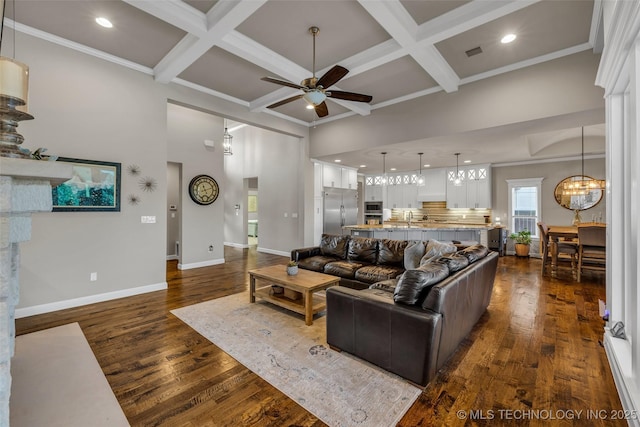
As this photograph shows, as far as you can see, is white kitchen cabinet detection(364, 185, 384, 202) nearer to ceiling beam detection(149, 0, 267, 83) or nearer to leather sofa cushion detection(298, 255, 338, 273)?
leather sofa cushion detection(298, 255, 338, 273)

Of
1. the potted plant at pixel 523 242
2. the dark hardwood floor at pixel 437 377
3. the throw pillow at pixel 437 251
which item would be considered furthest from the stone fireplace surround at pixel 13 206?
the potted plant at pixel 523 242

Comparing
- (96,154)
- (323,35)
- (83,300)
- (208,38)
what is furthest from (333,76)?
(83,300)

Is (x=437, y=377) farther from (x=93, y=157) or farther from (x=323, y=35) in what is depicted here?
(x=93, y=157)

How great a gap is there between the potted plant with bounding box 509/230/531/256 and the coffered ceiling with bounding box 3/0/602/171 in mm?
5024

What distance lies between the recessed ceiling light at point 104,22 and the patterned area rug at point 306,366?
340 cm

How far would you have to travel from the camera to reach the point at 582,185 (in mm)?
6590

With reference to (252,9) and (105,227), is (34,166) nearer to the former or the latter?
(252,9)

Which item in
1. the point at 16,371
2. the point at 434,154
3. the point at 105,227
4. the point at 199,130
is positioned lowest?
the point at 16,371

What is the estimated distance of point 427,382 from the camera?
1.99 meters

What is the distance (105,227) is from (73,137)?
3.96 ft

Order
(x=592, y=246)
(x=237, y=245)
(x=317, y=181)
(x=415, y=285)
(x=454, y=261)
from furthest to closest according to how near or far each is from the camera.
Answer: (x=237, y=245) < (x=317, y=181) < (x=592, y=246) < (x=454, y=261) < (x=415, y=285)

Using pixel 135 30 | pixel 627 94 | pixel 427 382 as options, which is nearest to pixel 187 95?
pixel 135 30

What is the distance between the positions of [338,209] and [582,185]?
583cm

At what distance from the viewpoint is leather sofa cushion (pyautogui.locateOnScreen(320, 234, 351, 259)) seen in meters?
4.65
